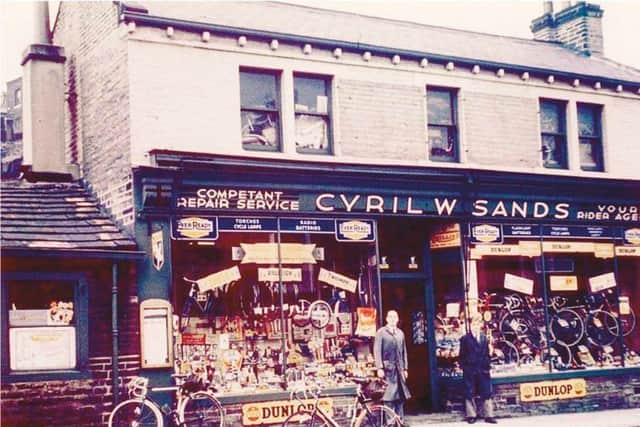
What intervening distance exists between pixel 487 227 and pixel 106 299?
25.1 ft

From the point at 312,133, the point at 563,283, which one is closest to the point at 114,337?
the point at 312,133

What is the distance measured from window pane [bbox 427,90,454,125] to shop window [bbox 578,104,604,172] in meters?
Result: 3.39

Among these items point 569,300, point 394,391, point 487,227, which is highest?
point 487,227

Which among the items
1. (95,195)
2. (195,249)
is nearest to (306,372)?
(195,249)

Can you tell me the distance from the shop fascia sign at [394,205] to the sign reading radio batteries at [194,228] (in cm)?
18

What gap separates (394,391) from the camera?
1469cm

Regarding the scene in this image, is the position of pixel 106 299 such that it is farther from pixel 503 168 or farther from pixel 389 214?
pixel 503 168

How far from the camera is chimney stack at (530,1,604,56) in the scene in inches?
867

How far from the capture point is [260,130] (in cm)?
1550

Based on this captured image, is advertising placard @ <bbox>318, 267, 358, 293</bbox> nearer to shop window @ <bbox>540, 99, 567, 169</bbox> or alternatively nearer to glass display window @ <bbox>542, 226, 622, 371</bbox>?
glass display window @ <bbox>542, 226, 622, 371</bbox>

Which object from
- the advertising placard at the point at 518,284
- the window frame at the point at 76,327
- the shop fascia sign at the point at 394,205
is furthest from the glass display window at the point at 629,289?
the window frame at the point at 76,327

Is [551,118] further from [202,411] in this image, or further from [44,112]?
[44,112]

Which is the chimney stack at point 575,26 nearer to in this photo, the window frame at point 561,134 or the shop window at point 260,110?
the window frame at point 561,134

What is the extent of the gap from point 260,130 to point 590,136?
785 centimetres
